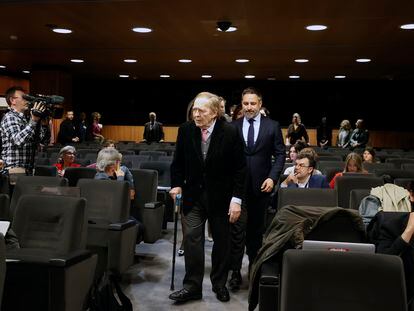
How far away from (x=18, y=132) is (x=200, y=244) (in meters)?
1.95

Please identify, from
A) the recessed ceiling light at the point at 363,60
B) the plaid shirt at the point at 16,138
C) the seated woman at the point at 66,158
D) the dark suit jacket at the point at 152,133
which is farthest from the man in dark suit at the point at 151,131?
the plaid shirt at the point at 16,138

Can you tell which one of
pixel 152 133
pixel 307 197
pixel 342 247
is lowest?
pixel 342 247

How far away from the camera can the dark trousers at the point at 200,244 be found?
13.3 ft

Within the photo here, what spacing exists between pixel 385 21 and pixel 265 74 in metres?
8.02

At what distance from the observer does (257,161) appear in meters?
4.56

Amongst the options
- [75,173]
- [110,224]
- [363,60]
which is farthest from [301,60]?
[110,224]

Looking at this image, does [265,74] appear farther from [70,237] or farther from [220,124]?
[70,237]

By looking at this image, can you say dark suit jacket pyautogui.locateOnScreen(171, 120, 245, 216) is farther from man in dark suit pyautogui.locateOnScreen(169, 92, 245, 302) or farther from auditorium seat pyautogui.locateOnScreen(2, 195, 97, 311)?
auditorium seat pyautogui.locateOnScreen(2, 195, 97, 311)

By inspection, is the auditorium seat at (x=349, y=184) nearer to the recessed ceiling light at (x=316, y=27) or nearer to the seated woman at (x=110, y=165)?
the seated woman at (x=110, y=165)

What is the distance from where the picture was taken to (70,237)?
336 centimetres

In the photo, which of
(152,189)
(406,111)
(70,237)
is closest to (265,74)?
(406,111)

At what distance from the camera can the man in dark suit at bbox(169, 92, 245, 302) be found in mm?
4039

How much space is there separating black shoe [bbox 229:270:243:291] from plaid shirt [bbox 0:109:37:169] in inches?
80.4

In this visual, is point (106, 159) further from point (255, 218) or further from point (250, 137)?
point (255, 218)
